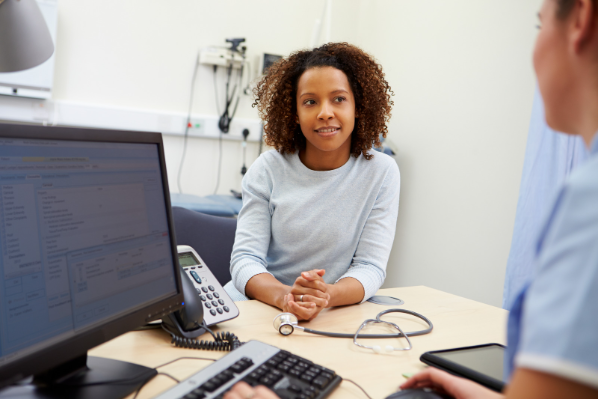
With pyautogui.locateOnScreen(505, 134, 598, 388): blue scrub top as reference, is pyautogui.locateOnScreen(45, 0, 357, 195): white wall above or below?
above

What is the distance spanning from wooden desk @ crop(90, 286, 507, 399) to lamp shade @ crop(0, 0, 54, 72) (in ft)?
2.04

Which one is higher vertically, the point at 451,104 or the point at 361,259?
the point at 451,104

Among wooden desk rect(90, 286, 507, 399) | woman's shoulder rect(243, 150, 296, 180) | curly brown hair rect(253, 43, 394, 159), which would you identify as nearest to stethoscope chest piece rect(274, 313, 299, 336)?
wooden desk rect(90, 286, 507, 399)

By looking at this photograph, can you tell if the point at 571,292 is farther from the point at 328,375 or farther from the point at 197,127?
the point at 197,127

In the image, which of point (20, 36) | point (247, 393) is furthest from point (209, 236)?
point (247, 393)

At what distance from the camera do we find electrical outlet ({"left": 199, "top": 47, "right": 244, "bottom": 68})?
9.36 feet

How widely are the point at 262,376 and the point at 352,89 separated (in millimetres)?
1046

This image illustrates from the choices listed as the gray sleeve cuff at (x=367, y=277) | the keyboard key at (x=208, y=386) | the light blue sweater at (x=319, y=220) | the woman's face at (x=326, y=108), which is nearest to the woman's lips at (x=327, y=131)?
the woman's face at (x=326, y=108)

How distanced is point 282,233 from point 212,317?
49cm

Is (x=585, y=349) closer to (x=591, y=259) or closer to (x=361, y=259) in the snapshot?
(x=591, y=259)

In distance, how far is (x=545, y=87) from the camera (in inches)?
18.3

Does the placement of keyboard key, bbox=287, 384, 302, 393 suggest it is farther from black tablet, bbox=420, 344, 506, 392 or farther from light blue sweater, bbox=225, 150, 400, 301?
light blue sweater, bbox=225, 150, 400, 301

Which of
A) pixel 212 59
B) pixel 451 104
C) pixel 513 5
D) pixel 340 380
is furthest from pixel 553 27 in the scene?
pixel 212 59

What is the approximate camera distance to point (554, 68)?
1.47 ft
